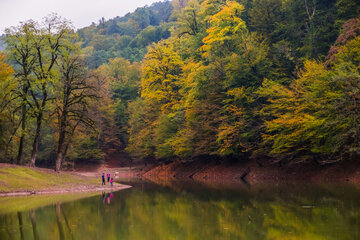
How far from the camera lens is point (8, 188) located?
30562 millimetres

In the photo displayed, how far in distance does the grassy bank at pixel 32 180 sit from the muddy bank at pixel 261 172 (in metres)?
17.2

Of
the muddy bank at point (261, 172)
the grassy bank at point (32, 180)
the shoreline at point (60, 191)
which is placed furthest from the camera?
the muddy bank at point (261, 172)

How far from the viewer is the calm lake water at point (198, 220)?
1330 centimetres

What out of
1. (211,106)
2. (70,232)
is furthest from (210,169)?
(70,232)

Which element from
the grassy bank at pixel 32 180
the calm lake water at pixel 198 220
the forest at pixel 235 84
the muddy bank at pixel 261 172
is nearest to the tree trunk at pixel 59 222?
the calm lake water at pixel 198 220

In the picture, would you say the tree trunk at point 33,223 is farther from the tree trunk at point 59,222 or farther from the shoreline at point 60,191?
the shoreline at point 60,191

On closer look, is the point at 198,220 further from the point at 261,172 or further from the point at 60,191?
the point at 261,172

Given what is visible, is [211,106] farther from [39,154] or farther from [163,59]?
[39,154]

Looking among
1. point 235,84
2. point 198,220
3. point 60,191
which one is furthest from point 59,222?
point 235,84

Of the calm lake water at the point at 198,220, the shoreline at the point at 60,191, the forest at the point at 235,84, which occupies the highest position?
the forest at the point at 235,84

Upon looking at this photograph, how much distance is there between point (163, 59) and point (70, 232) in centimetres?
4965

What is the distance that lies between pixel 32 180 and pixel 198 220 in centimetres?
2255

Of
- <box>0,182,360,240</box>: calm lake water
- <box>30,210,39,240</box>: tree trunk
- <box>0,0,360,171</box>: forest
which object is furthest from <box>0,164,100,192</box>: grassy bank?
<box>30,210,39,240</box>: tree trunk

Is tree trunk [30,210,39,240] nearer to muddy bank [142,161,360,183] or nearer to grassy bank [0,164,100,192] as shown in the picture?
grassy bank [0,164,100,192]
